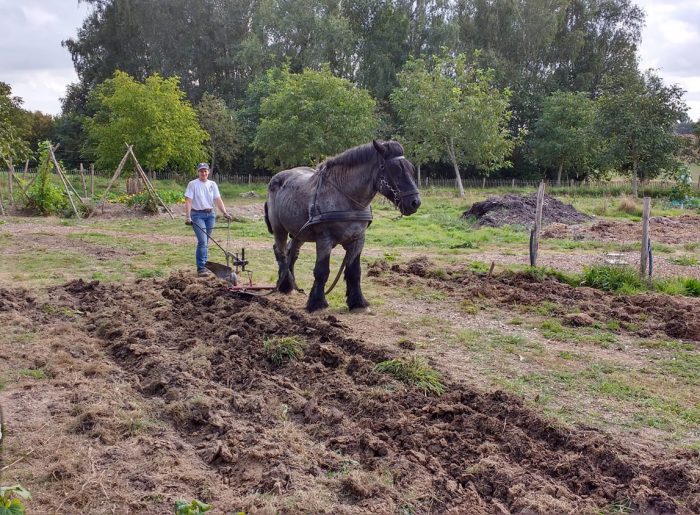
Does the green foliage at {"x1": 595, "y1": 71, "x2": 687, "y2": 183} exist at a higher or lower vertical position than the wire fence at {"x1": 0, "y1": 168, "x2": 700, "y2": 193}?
higher

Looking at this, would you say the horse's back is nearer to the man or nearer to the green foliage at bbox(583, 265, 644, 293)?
the man

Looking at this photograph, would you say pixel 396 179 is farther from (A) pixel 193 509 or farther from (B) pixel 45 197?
(B) pixel 45 197

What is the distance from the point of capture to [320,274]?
8227 millimetres

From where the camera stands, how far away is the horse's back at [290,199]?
8.62 m

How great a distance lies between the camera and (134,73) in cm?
4669

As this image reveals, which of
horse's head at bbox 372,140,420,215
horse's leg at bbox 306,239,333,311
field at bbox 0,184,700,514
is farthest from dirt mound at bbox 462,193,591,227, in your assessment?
horse's head at bbox 372,140,420,215

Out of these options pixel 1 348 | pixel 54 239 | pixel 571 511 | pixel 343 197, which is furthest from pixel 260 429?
pixel 54 239

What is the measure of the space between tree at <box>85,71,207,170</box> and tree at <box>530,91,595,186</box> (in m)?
22.8

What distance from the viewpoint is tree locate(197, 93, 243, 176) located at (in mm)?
39562

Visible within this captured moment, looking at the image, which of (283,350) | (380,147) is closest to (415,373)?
(283,350)

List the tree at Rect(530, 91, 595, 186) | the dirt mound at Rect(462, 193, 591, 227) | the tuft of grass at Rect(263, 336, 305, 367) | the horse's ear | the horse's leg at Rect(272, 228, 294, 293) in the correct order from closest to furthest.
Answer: the tuft of grass at Rect(263, 336, 305, 367) < the horse's ear < the horse's leg at Rect(272, 228, 294, 293) < the dirt mound at Rect(462, 193, 591, 227) < the tree at Rect(530, 91, 595, 186)

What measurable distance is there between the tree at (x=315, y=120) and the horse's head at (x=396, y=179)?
24951 millimetres

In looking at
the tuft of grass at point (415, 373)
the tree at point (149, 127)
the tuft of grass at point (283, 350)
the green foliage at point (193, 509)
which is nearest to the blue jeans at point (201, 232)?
the tuft of grass at point (283, 350)

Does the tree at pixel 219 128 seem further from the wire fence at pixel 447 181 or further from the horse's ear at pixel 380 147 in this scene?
the horse's ear at pixel 380 147
